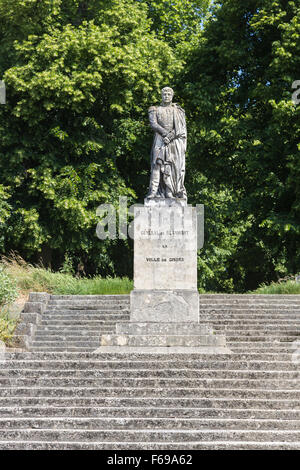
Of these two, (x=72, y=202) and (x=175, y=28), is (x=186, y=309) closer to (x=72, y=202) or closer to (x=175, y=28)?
(x=72, y=202)

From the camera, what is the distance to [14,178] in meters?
20.3

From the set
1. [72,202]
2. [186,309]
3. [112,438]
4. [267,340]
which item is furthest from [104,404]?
[72,202]

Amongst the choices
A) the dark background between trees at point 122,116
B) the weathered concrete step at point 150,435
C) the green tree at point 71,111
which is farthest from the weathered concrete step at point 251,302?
the weathered concrete step at point 150,435

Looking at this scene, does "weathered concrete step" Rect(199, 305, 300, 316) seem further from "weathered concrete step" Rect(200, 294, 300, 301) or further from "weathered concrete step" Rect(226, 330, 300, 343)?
"weathered concrete step" Rect(226, 330, 300, 343)

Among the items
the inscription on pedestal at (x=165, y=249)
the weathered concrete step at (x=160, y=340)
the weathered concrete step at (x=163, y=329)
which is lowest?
the weathered concrete step at (x=160, y=340)

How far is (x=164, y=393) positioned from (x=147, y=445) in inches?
60.7

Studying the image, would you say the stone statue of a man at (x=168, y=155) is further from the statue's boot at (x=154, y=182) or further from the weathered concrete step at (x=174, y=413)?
the weathered concrete step at (x=174, y=413)

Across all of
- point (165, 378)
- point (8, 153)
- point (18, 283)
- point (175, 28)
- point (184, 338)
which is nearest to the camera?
point (165, 378)

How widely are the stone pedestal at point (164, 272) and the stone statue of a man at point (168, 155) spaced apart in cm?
28

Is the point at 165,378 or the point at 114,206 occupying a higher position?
the point at 114,206

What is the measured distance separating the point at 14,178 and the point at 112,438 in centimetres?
1391

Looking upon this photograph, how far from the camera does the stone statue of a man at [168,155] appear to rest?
13.4 metres

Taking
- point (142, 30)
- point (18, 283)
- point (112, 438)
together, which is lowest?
point (112, 438)

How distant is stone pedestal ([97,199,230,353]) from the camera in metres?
12.4
